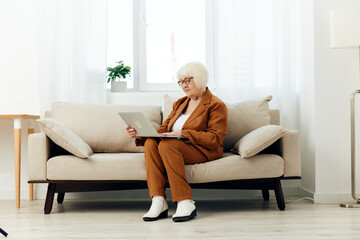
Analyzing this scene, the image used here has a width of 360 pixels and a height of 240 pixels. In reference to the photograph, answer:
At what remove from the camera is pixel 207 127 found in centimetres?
285

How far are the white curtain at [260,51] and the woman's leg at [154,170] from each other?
3.82 ft

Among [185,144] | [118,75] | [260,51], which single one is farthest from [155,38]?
[185,144]

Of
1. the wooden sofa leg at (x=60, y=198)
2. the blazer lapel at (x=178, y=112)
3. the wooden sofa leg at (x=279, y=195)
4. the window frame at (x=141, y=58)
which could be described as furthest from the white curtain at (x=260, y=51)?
the wooden sofa leg at (x=60, y=198)

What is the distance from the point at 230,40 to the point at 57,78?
1.52 metres

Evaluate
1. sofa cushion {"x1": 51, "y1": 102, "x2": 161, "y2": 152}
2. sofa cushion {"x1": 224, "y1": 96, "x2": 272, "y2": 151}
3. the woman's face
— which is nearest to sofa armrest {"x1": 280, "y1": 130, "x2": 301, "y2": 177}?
Answer: sofa cushion {"x1": 224, "y1": 96, "x2": 272, "y2": 151}

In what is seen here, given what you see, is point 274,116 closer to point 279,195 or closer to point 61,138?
point 279,195

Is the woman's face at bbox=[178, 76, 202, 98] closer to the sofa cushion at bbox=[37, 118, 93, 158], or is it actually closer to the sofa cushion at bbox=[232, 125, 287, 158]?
the sofa cushion at bbox=[232, 125, 287, 158]

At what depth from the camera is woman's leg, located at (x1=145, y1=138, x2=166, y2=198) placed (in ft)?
8.64

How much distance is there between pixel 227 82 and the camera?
3666mm

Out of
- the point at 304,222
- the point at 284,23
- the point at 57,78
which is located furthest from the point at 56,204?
the point at 284,23

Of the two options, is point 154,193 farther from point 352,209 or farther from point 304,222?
point 352,209

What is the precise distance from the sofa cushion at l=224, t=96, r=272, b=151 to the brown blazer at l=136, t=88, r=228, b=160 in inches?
14.4

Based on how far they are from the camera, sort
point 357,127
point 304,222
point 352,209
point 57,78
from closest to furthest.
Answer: point 304,222 < point 352,209 < point 357,127 < point 57,78

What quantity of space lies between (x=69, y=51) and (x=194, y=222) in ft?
6.35
